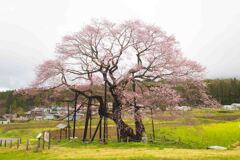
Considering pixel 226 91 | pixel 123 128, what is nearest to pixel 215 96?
pixel 226 91

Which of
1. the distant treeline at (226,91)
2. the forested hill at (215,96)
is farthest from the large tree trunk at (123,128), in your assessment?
the distant treeline at (226,91)

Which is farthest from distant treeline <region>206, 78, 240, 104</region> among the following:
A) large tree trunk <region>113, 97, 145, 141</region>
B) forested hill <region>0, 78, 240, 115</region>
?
large tree trunk <region>113, 97, 145, 141</region>

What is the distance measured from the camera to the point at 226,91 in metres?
138

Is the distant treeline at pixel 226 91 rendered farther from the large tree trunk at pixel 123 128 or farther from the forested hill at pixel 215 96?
the large tree trunk at pixel 123 128

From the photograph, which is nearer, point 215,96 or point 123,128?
point 123,128

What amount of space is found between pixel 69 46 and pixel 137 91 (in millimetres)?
9142

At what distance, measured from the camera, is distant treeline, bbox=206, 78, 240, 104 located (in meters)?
134

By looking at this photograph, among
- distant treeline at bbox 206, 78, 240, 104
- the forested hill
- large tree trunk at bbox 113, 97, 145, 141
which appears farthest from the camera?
distant treeline at bbox 206, 78, 240, 104

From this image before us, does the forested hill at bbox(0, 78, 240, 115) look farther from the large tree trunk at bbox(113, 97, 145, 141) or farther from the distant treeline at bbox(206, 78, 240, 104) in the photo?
the large tree trunk at bbox(113, 97, 145, 141)

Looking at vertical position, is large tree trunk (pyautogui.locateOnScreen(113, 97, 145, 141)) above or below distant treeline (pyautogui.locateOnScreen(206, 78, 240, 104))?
below

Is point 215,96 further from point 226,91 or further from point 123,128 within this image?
point 123,128

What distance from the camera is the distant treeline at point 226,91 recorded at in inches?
5290

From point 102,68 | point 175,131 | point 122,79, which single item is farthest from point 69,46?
point 175,131

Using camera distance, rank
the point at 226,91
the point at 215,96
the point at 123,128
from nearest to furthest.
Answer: the point at 123,128 → the point at 215,96 → the point at 226,91
